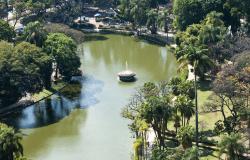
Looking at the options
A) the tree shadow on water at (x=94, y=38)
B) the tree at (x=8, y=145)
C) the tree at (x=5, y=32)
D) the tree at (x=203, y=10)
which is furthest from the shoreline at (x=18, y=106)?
the tree shadow on water at (x=94, y=38)

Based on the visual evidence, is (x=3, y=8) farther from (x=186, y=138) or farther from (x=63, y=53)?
(x=186, y=138)

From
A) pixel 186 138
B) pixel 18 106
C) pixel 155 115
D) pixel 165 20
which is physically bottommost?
pixel 18 106

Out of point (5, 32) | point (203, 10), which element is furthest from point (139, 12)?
point (5, 32)

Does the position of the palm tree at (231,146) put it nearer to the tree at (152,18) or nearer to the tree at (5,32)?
the tree at (5,32)

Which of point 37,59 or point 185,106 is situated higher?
point 37,59

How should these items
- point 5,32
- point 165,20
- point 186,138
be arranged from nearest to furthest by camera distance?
1. point 186,138
2. point 5,32
3. point 165,20

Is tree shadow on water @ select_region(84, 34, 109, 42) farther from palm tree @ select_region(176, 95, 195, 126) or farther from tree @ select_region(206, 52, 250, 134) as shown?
palm tree @ select_region(176, 95, 195, 126)

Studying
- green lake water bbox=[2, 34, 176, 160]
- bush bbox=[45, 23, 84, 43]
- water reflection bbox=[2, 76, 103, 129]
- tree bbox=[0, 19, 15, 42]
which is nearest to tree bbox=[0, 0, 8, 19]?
green lake water bbox=[2, 34, 176, 160]
